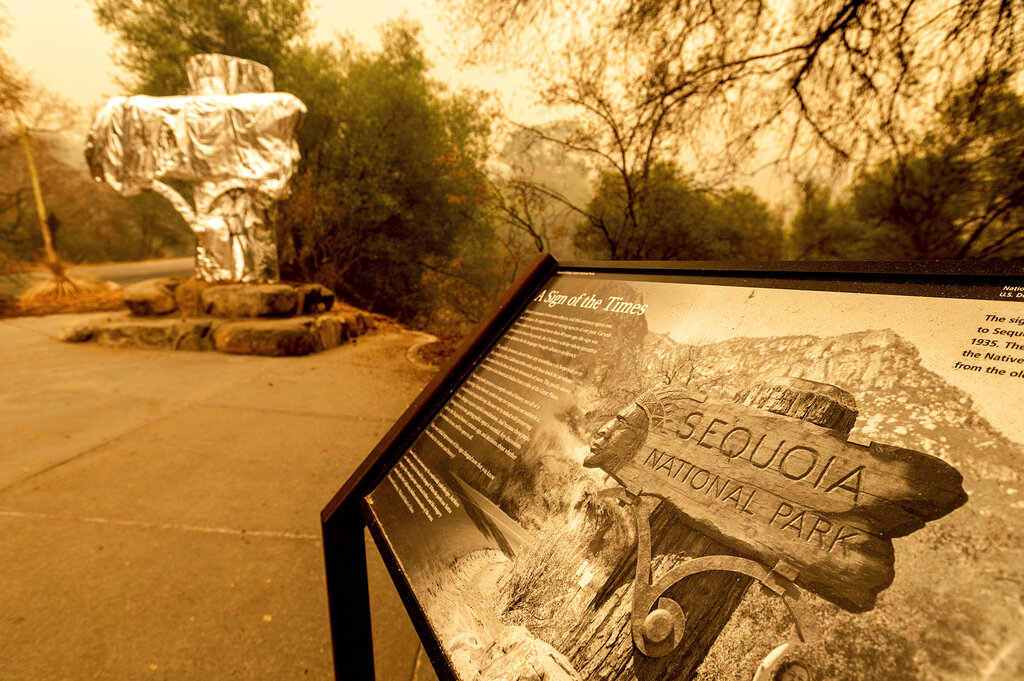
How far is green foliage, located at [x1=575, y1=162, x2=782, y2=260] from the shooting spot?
5309 mm

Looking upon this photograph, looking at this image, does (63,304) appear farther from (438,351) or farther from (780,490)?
(780,490)

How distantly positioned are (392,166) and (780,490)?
13755 millimetres

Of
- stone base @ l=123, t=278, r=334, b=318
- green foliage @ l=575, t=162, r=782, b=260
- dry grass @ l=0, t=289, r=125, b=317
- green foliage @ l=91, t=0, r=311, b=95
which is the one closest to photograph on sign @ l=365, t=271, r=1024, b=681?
green foliage @ l=575, t=162, r=782, b=260

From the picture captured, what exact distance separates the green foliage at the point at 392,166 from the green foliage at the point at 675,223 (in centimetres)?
542

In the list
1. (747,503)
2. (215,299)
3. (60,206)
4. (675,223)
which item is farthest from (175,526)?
(60,206)

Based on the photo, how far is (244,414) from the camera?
12.3 ft

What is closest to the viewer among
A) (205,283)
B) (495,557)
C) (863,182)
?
(495,557)

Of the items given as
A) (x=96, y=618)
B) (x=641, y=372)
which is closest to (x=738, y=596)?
(x=641, y=372)

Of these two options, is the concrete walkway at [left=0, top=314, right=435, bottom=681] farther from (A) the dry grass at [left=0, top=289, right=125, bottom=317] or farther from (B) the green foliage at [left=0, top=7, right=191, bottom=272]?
(B) the green foliage at [left=0, top=7, right=191, bottom=272]

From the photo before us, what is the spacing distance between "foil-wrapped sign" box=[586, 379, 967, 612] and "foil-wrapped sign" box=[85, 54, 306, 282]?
731cm

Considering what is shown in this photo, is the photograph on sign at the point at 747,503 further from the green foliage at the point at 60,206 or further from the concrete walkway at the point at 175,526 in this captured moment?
the green foliage at the point at 60,206

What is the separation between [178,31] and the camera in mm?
11312

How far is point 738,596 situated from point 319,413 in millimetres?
3817

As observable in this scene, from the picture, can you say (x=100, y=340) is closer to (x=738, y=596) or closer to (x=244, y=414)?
(x=244, y=414)
